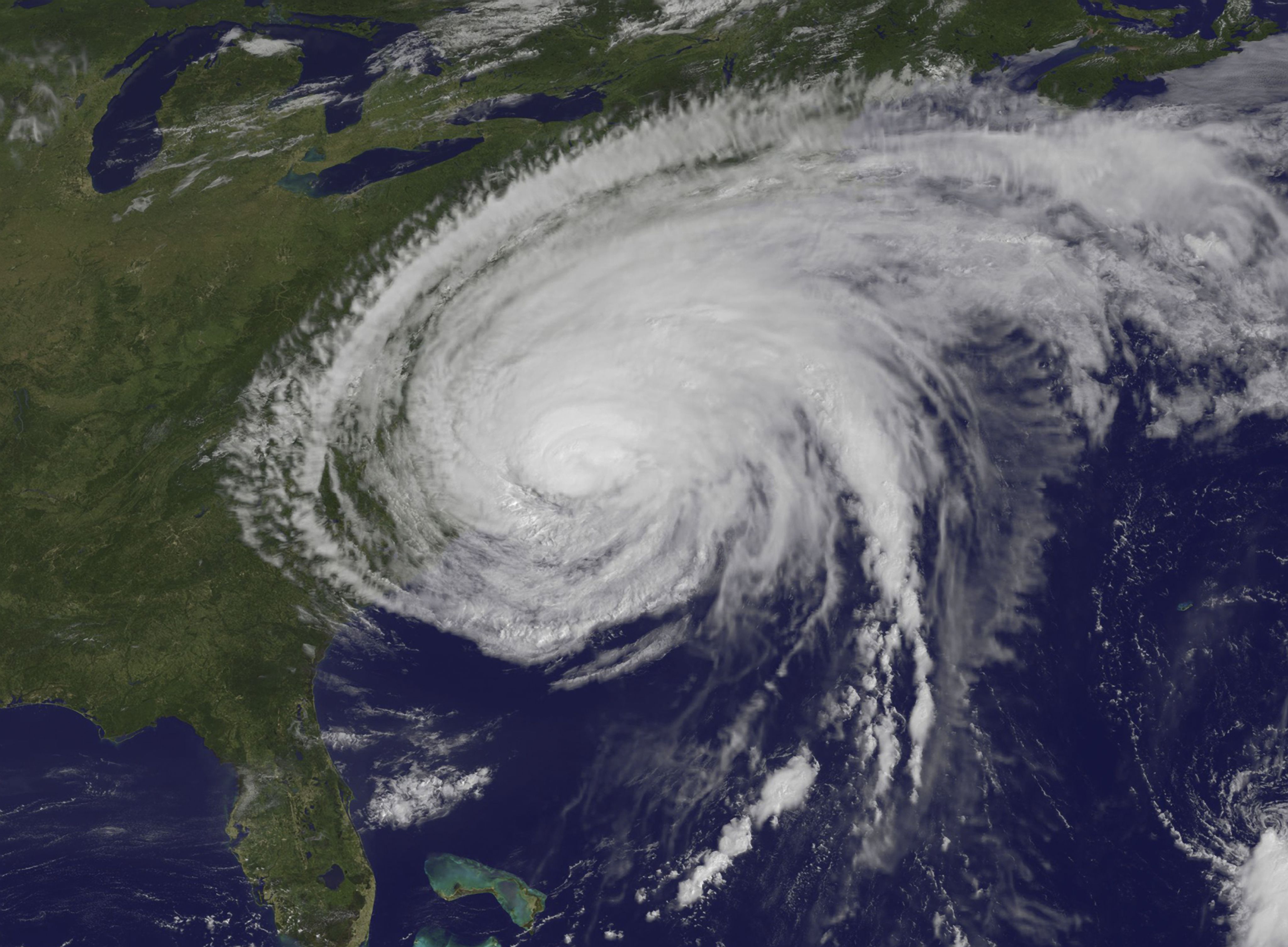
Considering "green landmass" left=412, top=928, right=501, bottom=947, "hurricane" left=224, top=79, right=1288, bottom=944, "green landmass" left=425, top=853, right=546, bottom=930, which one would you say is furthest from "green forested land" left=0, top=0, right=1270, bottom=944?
"green landmass" left=425, top=853, right=546, bottom=930

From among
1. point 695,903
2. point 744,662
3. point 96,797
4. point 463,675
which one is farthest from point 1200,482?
point 96,797

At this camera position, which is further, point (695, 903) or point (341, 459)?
point (341, 459)

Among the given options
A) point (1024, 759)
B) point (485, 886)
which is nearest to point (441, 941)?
point (485, 886)

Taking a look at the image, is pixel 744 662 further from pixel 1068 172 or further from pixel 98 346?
pixel 98 346

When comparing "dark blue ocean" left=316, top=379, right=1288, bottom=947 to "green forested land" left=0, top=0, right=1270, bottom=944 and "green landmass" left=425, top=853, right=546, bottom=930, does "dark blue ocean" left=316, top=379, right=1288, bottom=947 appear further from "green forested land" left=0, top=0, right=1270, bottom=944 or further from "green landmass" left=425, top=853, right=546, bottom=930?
"green forested land" left=0, top=0, right=1270, bottom=944

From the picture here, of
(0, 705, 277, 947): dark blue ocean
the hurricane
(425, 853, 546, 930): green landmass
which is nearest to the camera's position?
the hurricane

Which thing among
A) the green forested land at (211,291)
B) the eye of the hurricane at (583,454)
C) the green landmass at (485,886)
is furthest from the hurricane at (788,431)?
the green forested land at (211,291)
